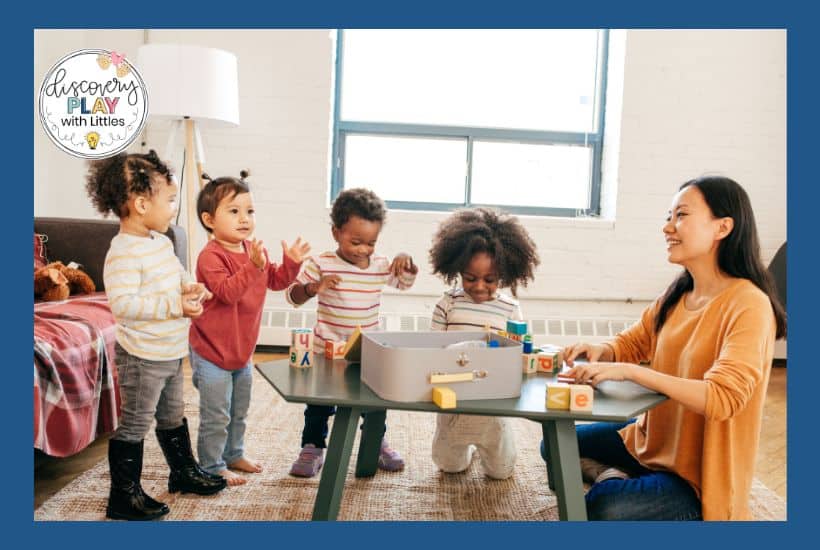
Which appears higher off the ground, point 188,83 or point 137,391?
point 188,83

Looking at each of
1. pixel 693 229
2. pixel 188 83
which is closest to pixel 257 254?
pixel 693 229

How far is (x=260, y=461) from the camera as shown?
2.02m

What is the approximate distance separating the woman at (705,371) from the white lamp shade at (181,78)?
198 centimetres

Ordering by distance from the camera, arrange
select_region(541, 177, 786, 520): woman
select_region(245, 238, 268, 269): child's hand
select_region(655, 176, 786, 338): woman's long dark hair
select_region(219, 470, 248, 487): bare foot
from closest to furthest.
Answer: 1. select_region(541, 177, 786, 520): woman
2. select_region(655, 176, 786, 338): woman's long dark hair
3. select_region(245, 238, 268, 269): child's hand
4. select_region(219, 470, 248, 487): bare foot

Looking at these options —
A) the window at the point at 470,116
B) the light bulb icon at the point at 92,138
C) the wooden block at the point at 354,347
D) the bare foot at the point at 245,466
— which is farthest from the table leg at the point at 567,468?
the window at the point at 470,116

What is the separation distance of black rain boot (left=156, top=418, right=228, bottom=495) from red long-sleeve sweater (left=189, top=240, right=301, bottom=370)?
0.18 meters

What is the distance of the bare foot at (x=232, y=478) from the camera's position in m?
1.82

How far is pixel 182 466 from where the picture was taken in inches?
68.9

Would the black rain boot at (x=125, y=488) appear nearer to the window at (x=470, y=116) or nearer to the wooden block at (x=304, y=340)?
the wooden block at (x=304, y=340)

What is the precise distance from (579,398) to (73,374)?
1.24 m

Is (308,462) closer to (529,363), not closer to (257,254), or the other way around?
(257,254)

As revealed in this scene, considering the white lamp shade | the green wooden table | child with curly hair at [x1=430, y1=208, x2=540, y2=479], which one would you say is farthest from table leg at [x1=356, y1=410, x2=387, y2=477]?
the white lamp shade

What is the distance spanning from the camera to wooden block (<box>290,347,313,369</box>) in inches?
59.0

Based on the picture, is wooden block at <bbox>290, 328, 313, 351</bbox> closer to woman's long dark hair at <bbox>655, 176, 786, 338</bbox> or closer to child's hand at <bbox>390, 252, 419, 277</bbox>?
child's hand at <bbox>390, 252, 419, 277</bbox>
